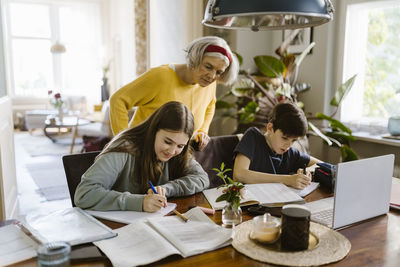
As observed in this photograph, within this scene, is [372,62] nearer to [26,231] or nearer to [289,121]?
[289,121]

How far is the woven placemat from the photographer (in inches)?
37.9

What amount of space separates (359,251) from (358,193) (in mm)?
241

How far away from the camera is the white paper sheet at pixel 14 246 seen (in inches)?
38.4

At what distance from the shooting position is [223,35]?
4.24 metres

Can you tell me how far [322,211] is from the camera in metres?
1.34

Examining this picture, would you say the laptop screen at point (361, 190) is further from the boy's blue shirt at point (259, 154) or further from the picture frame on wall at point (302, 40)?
the picture frame on wall at point (302, 40)

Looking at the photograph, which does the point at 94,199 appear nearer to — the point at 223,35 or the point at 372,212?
the point at 372,212

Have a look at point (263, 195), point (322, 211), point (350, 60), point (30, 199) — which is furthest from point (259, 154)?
point (30, 199)

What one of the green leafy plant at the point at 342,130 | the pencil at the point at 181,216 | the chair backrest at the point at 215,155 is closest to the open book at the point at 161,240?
the pencil at the point at 181,216

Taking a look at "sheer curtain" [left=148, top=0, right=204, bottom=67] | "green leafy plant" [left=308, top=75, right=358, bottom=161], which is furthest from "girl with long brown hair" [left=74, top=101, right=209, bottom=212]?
"sheer curtain" [left=148, top=0, right=204, bottom=67]

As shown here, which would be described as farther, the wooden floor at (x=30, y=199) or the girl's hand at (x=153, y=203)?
the wooden floor at (x=30, y=199)

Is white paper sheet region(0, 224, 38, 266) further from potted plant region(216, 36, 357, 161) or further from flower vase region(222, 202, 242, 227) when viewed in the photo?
potted plant region(216, 36, 357, 161)

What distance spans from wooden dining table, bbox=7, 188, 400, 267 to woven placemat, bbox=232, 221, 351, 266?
18mm

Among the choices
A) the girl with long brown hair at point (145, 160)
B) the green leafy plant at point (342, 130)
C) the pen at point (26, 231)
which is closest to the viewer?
the pen at point (26, 231)
